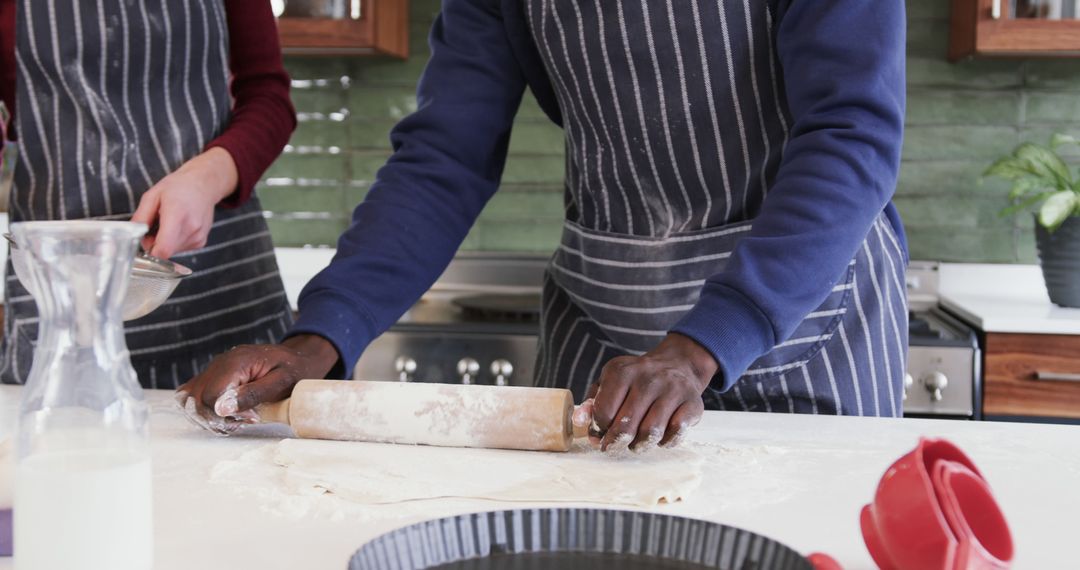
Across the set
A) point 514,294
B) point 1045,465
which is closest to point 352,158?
point 514,294

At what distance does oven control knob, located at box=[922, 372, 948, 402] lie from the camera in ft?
6.17

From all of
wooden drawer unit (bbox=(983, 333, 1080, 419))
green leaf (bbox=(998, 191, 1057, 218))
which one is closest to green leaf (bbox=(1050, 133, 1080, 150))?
green leaf (bbox=(998, 191, 1057, 218))

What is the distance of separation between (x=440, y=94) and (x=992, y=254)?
1627mm

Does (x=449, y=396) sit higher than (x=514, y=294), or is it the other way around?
(x=449, y=396)

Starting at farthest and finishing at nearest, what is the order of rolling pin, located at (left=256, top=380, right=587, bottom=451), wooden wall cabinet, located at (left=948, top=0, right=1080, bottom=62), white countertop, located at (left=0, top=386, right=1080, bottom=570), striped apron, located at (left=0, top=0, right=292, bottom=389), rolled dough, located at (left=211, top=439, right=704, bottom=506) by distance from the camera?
wooden wall cabinet, located at (left=948, top=0, right=1080, bottom=62), striped apron, located at (left=0, top=0, right=292, bottom=389), rolling pin, located at (left=256, top=380, right=587, bottom=451), rolled dough, located at (left=211, top=439, right=704, bottom=506), white countertop, located at (left=0, top=386, right=1080, bottom=570)

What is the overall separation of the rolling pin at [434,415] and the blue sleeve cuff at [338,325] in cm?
14

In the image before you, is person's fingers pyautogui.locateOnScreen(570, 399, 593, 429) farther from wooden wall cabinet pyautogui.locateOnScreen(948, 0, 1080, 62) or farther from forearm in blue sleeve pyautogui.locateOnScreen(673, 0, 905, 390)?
wooden wall cabinet pyautogui.locateOnScreen(948, 0, 1080, 62)

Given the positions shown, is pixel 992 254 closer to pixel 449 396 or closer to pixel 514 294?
pixel 514 294

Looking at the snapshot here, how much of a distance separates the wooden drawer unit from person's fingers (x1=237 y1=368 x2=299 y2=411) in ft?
4.60

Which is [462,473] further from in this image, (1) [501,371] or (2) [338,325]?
(1) [501,371]

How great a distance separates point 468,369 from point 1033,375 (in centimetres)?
101

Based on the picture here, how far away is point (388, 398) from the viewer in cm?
92

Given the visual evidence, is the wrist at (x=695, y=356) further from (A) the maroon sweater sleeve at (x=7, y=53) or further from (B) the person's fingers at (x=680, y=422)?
(A) the maroon sweater sleeve at (x=7, y=53)

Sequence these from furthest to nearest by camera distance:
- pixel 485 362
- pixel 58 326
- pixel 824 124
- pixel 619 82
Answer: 1. pixel 485 362
2. pixel 619 82
3. pixel 824 124
4. pixel 58 326
